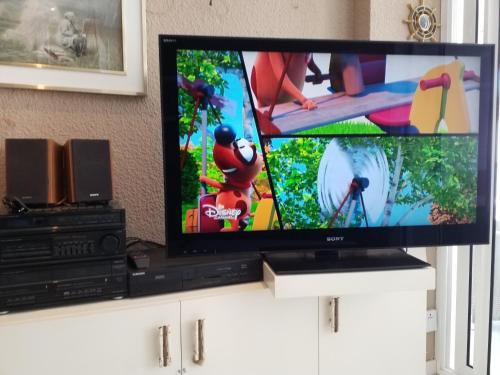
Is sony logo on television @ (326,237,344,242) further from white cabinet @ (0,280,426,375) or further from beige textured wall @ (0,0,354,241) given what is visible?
beige textured wall @ (0,0,354,241)

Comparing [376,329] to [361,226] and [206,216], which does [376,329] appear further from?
[206,216]

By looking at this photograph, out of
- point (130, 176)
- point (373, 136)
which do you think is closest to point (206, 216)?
point (130, 176)

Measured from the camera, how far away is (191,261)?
4.07 feet

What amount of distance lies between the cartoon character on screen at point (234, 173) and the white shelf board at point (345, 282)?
21 cm

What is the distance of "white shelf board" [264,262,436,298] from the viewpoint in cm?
119

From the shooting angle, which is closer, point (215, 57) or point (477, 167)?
point (215, 57)

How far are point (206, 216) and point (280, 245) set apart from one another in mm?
273

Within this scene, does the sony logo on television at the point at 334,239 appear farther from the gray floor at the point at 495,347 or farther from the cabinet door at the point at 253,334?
the gray floor at the point at 495,347

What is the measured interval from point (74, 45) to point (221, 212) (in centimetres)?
83

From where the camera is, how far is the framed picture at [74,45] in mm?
1319

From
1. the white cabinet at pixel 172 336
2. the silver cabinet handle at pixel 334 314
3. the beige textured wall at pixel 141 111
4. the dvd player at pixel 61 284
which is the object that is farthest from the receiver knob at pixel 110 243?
the silver cabinet handle at pixel 334 314

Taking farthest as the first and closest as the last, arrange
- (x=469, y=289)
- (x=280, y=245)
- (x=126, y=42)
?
(x=469, y=289), (x=126, y=42), (x=280, y=245)

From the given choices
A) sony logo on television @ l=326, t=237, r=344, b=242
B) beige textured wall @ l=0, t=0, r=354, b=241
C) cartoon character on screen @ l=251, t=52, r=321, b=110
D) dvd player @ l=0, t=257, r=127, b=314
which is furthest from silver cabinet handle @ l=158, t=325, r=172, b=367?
cartoon character on screen @ l=251, t=52, r=321, b=110

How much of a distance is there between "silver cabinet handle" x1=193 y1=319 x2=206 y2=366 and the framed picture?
2.95ft
